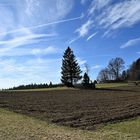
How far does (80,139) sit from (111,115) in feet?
28.3

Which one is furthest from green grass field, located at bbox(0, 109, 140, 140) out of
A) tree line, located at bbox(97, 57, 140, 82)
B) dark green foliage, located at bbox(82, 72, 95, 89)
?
tree line, located at bbox(97, 57, 140, 82)

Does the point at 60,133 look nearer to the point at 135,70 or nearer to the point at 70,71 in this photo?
the point at 70,71

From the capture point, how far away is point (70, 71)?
78500mm

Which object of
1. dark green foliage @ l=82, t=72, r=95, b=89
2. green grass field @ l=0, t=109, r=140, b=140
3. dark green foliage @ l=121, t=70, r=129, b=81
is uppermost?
dark green foliage @ l=121, t=70, r=129, b=81

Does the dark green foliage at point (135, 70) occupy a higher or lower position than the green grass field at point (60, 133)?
higher

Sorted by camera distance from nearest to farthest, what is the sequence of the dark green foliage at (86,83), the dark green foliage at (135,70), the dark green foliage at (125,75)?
the dark green foliage at (86,83), the dark green foliage at (135,70), the dark green foliage at (125,75)

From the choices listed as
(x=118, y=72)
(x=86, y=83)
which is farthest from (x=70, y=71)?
(x=118, y=72)

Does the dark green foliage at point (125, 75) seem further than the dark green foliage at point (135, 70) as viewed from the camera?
Yes

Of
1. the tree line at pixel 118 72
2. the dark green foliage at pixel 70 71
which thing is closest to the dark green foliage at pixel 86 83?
the dark green foliage at pixel 70 71

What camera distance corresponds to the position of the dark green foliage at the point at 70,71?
7831 centimetres

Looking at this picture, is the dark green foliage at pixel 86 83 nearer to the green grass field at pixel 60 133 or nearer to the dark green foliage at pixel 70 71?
the dark green foliage at pixel 70 71

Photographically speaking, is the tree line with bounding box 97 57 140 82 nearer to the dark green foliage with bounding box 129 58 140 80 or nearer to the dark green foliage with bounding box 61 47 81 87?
the dark green foliage with bounding box 129 58 140 80

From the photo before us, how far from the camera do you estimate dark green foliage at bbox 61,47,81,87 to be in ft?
257

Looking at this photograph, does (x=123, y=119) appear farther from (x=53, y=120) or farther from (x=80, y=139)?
(x=80, y=139)
